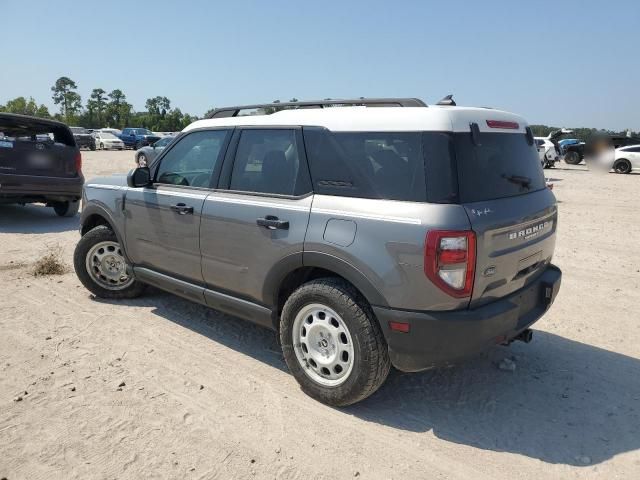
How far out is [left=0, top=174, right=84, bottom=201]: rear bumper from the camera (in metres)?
8.46

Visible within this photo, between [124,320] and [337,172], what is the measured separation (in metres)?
2.72

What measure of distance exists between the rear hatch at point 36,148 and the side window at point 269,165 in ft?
21.7

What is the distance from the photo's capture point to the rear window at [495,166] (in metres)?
2.84

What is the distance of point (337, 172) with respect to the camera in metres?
3.19

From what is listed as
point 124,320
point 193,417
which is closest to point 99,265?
point 124,320

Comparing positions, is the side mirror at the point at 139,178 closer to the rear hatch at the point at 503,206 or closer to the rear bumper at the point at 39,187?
the rear hatch at the point at 503,206

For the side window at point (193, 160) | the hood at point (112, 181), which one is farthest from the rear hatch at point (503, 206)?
the hood at point (112, 181)

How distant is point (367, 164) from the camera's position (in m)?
3.06

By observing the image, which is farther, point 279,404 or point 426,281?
point 279,404

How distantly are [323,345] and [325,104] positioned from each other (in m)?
1.71

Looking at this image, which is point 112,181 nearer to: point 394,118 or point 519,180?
point 394,118

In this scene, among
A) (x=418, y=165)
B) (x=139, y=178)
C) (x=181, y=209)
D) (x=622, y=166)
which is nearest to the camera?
(x=418, y=165)

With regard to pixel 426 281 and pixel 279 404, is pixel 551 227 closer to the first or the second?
pixel 426 281

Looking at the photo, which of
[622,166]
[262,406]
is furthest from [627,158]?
[262,406]
